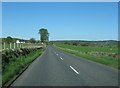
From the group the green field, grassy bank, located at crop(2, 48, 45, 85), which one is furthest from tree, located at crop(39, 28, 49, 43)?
grassy bank, located at crop(2, 48, 45, 85)

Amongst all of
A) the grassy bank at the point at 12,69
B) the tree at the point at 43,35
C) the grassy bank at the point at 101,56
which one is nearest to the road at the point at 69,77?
the grassy bank at the point at 12,69

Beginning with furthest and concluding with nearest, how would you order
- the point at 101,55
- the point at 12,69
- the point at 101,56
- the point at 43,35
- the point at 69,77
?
the point at 43,35 → the point at 101,55 → the point at 101,56 → the point at 12,69 → the point at 69,77

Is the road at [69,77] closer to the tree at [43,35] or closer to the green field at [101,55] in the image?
the green field at [101,55]

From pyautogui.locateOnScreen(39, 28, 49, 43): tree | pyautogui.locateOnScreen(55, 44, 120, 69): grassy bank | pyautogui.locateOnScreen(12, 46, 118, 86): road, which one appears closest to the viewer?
pyautogui.locateOnScreen(12, 46, 118, 86): road

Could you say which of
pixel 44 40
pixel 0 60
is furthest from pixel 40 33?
pixel 0 60

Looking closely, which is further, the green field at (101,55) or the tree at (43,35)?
the tree at (43,35)

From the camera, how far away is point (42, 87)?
10.2m

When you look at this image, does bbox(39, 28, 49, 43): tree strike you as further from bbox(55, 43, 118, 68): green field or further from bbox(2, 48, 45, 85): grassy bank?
bbox(2, 48, 45, 85): grassy bank

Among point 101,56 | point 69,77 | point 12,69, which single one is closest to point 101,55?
point 101,56

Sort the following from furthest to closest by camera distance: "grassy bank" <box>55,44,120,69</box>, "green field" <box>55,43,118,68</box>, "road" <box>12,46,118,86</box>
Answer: "green field" <box>55,43,118,68</box>
"grassy bank" <box>55,44,120,69</box>
"road" <box>12,46,118,86</box>

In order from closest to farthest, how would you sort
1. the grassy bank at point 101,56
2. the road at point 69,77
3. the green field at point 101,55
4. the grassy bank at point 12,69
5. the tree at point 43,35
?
the road at point 69,77 → the grassy bank at point 12,69 → the grassy bank at point 101,56 → the green field at point 101,55 → the tree at point 43,35

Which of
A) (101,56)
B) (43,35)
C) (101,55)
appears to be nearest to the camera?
(101,56)

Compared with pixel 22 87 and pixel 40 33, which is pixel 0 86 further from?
pixel 40 33

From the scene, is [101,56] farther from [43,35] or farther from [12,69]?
[43,35]
